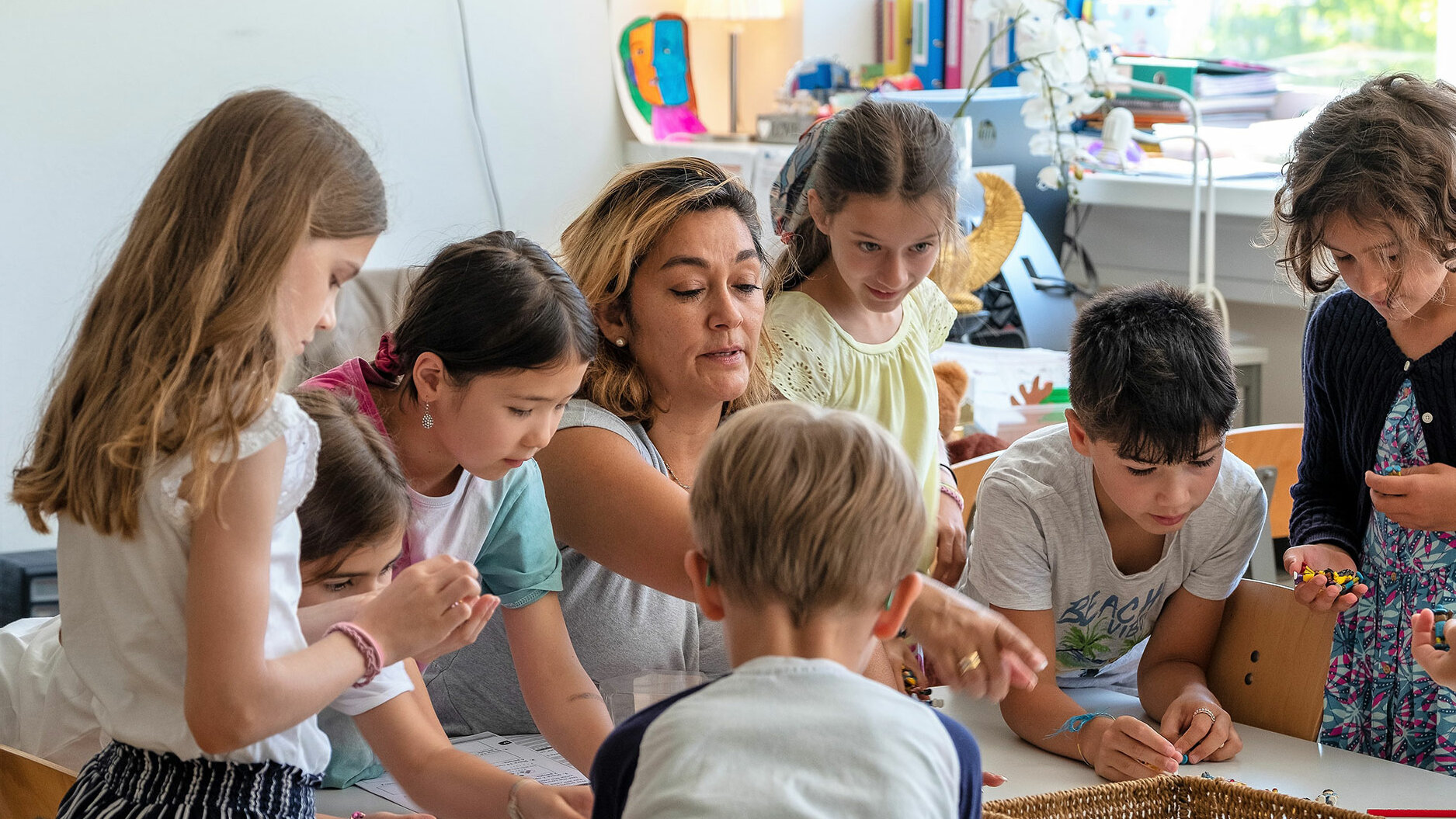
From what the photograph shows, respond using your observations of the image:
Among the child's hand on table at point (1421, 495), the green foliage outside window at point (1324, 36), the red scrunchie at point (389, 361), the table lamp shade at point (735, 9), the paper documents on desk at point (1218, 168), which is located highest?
the table lamp shade at point (735, 9)

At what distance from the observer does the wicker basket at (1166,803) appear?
3.32 feet

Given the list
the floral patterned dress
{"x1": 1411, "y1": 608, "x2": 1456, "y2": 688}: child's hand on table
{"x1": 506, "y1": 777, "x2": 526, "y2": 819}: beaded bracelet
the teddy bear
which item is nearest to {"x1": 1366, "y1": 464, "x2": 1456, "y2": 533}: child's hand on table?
the floral patterned dress

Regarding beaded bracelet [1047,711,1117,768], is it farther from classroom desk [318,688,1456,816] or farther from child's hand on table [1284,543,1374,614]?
child's hand on table [1284,543,1374,614]

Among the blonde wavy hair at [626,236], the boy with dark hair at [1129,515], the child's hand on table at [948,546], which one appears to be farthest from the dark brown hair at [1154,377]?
the blonde wavy hair at [626,236]

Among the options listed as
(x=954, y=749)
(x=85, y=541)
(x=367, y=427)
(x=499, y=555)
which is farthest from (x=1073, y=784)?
(x=85, y=541)

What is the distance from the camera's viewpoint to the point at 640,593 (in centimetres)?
137

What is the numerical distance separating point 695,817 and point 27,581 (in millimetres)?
2076

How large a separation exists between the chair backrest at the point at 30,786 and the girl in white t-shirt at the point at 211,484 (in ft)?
0.10

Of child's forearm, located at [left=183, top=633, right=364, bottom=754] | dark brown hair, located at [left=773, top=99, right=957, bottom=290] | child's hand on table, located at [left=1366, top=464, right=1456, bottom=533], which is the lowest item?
child's hand on table, located at [left=1366, top=464, right=1456, bottom=533]

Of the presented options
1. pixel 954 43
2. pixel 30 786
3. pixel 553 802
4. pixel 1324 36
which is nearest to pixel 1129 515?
pixel 553 802

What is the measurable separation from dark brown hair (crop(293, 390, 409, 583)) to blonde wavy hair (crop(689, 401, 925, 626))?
1.22 ft

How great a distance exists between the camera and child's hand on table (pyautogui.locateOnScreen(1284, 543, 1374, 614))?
51.7 inches

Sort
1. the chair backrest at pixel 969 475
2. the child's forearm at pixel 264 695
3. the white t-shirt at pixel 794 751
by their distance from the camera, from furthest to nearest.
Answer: the chair backrest at pixel 969 475 < the child's forearm at pixel 264 695 < the white t-shirt at pixel 794 751

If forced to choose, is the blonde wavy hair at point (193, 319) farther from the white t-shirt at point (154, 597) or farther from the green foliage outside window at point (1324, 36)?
the green foliage outside window at point (1324, 36)
